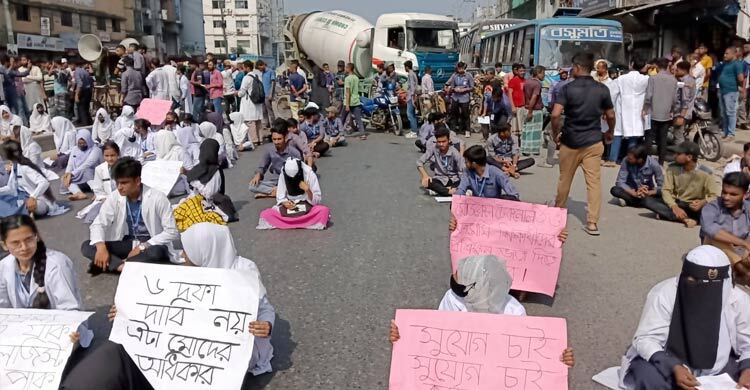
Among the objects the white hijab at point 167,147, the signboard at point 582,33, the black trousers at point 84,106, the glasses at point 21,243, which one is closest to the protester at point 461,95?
the signboard at point 582,33

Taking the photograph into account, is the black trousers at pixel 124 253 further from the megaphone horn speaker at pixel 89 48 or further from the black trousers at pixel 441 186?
the megaphone horn speaker at pixel 89 48

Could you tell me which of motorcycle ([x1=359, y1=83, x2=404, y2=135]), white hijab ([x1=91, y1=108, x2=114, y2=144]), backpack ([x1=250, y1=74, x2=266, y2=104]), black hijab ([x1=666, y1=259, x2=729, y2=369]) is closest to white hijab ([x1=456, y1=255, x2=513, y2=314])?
black hijab ([x1=666, y1=259, x2=729, y2=369])

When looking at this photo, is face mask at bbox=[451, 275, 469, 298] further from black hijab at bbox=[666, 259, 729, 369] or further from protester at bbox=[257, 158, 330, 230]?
protester at bbox=[257, 158, 330, 230]

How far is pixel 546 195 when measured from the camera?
8938 mm

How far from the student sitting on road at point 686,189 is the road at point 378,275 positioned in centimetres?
20

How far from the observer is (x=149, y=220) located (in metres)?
5.42

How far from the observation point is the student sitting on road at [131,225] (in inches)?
207

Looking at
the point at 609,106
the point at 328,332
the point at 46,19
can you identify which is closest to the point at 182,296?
the point at 328,332

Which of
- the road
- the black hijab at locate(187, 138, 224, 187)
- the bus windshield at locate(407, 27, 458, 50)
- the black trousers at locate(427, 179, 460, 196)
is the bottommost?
the road

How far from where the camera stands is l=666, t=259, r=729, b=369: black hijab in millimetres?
3014

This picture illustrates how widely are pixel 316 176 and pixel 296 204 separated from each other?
102 centimetres

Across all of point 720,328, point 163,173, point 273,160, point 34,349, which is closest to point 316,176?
point 273,160

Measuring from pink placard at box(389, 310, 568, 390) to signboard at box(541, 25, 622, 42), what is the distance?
13.4 m

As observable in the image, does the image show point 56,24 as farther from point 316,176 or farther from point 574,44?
point 316,176
